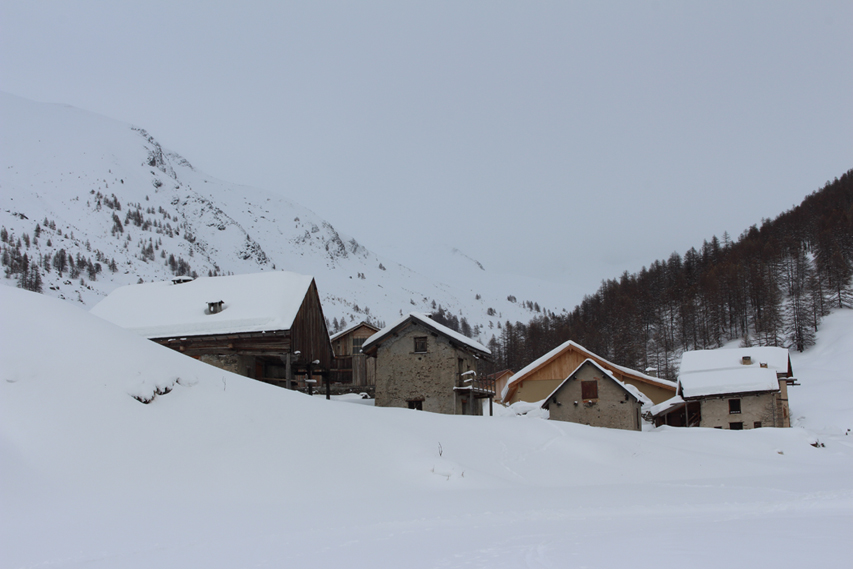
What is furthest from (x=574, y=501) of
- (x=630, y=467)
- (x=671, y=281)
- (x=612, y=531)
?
(x=671, y=281)

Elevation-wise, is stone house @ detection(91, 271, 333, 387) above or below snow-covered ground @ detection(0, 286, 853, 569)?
above

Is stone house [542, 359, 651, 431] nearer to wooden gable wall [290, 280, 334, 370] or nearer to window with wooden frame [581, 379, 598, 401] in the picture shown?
window with wooden frame [581, 379, 598, 401]

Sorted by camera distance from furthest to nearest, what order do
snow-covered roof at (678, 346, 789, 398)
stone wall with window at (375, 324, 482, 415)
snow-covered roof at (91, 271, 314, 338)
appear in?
snow-covered roof at (678, 346, 789, 398), stone wall with window at (375, 324, 482, 415), snow-covered roof at (91, 271, 314, 338)

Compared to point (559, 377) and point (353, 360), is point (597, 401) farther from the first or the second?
point (353, 360)

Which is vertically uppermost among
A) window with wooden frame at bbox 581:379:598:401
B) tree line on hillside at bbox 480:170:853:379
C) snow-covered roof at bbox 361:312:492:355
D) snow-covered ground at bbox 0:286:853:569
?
tree line on hillside at bbox 480:170:853:379

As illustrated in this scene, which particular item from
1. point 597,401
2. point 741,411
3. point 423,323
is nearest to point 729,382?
point 741,411

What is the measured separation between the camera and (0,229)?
8438 cm

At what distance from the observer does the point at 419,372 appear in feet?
119

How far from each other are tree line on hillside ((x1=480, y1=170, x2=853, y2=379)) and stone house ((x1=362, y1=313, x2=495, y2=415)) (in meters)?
48.8

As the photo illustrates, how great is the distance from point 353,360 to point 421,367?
1671cm

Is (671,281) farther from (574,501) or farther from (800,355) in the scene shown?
(574,501)

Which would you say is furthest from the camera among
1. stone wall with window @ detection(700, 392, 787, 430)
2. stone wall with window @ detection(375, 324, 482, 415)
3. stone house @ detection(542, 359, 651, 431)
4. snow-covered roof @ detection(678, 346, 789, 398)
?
snow-covered roof @ detection(678, 346, 789, 398)

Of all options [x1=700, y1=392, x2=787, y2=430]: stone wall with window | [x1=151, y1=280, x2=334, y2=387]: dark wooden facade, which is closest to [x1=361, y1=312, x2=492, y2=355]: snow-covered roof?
[x1=151, y1=280, x2=334, y2=387]: dark wooden facade

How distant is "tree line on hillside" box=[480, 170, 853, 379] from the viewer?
78688 mm
